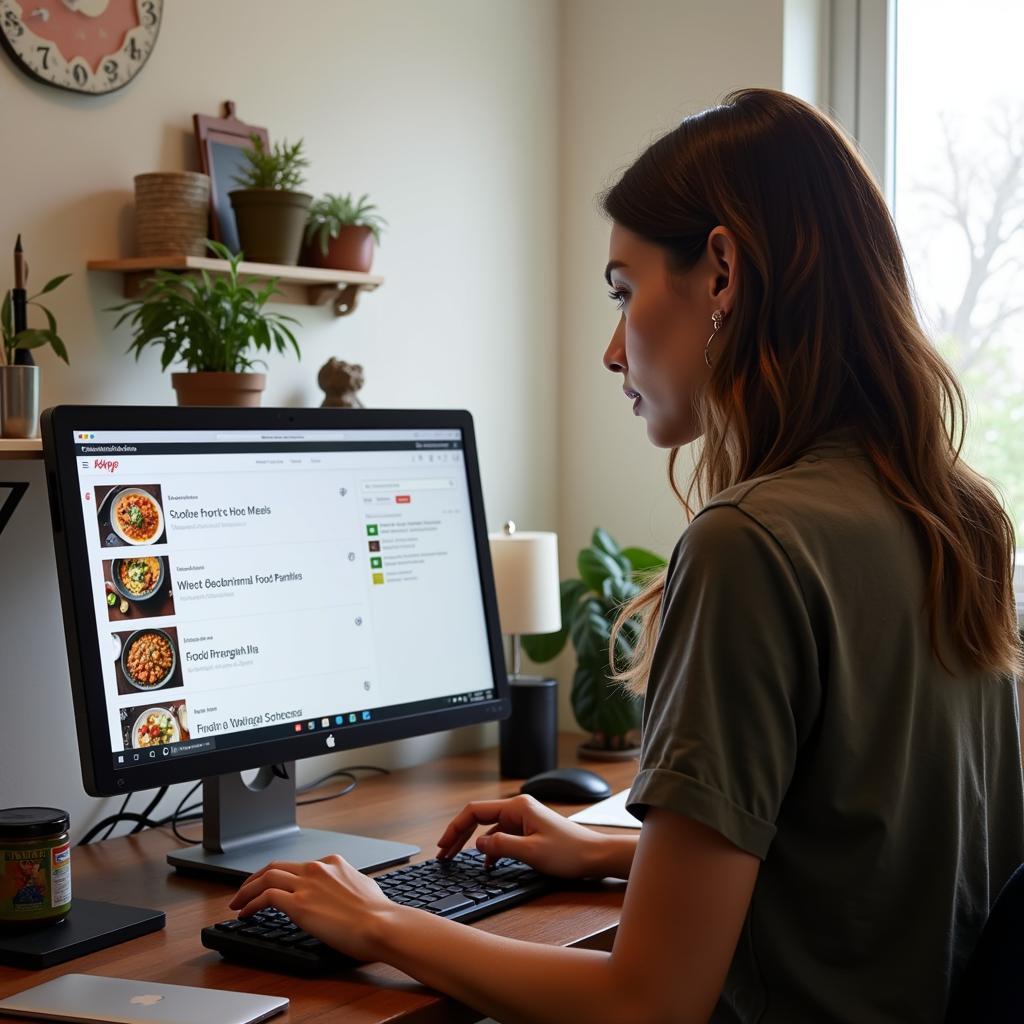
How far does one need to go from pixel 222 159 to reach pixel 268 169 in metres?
0.07

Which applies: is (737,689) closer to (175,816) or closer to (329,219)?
(175,816)

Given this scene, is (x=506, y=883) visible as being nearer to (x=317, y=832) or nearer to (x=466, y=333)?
(x=317, y=832)

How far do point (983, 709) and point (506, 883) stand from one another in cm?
51

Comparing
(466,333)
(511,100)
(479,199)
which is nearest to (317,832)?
(466,333)

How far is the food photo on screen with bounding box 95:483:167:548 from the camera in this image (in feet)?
4.24

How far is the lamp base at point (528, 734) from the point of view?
192 cm

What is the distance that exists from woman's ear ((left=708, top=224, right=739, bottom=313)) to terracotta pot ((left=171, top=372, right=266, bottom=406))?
76 centimetres

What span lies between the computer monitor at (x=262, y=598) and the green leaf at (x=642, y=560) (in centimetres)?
58

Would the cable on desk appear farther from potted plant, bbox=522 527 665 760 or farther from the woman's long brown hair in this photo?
the woman's long brown hair

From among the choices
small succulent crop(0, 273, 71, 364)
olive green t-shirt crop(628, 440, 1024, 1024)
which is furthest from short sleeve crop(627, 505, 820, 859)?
small succulent crop(0, 273, 71, 364)

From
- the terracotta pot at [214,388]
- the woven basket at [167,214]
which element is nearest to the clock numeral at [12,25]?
the woven basket at [167,214]

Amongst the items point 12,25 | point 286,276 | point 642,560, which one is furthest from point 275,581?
point 642,560

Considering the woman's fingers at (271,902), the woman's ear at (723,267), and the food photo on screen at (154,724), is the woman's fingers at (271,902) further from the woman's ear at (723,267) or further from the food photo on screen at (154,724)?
the woman's ear at (723,267)

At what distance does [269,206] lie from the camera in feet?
5.69
